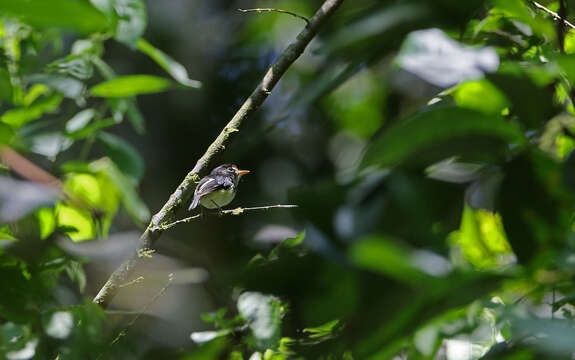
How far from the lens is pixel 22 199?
1.22 feet

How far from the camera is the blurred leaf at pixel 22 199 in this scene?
363 millimetres

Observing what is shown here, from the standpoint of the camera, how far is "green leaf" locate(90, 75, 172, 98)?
A: 0.55m

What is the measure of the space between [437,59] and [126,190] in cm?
67

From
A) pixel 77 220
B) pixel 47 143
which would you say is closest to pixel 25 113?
pixel 47 143

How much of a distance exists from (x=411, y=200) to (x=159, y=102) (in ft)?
9.97

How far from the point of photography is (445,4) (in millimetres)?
382

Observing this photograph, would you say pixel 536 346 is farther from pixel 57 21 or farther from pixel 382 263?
pixel 57 21

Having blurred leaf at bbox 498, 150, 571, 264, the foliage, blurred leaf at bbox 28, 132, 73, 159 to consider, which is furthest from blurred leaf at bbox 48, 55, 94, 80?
blurred leaf at bbox 498, 150, 571, 264

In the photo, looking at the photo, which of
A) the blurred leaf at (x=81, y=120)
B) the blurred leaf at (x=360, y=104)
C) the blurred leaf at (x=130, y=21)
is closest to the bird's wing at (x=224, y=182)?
the blurred leaf at (x=81, y=120)

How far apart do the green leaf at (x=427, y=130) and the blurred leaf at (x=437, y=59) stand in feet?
0.27

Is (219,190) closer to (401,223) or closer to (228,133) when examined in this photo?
(228,133)

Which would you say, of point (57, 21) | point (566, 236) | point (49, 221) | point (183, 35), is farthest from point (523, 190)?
point (183, 35)

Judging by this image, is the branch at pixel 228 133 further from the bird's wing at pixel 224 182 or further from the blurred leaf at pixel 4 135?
the bird's wing at pixel 224 182

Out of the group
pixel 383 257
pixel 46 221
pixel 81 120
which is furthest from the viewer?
pixel 81 120
